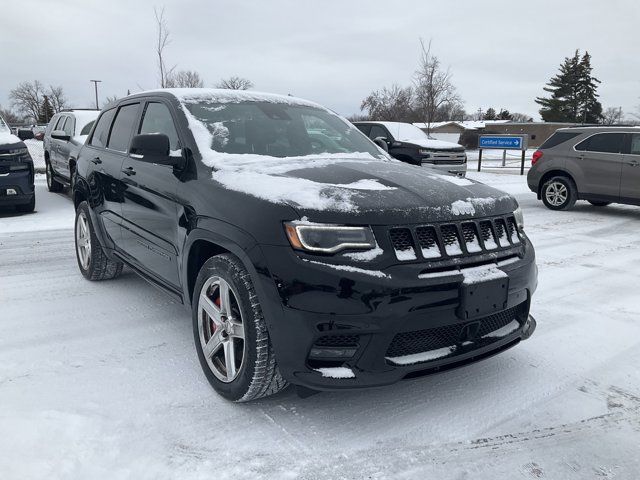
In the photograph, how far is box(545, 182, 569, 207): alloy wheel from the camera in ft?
33.9

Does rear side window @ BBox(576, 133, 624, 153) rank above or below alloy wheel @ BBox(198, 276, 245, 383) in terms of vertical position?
above

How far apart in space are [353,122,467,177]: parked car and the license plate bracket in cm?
1015

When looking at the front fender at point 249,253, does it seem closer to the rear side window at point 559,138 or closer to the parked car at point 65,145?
the parked car at point 65,145

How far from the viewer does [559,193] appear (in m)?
10.4

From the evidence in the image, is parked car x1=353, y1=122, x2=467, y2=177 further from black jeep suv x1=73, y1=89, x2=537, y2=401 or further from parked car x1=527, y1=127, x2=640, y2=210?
black jeep suv x1=73, y1=89, x2=537, y2=401

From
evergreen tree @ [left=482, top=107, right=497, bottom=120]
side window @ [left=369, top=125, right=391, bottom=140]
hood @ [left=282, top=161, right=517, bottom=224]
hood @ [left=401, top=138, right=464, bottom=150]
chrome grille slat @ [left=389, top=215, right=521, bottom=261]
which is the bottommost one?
chrome grille slat @ [left=389, top=215, right=521, bottom=261]

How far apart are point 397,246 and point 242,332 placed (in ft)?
2.93

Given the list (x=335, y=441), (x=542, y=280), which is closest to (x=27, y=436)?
(x=335, y=441)

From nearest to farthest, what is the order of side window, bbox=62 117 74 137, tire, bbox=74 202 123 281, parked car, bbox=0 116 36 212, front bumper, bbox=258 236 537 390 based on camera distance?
front bumper, bbox=258 236 537 390 → tire, bbox=74 202 123 281 → parked car, bbox=0 116 36 212 → side window, bbox=62 117 74 137

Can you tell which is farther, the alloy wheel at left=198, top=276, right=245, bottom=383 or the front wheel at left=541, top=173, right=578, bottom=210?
the front wheel at left=541, top=173, right=578, bottom=210

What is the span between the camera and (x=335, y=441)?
2.51m

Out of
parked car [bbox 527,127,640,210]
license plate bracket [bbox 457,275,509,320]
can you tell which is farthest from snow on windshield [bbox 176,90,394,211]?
parked car [bbox 527,127,640,210]

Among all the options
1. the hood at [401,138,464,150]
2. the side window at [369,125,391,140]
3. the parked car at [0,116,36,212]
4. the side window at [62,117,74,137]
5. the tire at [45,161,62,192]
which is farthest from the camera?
the side window at [369,125,391,140]

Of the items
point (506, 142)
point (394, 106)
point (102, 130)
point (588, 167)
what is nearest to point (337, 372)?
point (102, 130)
